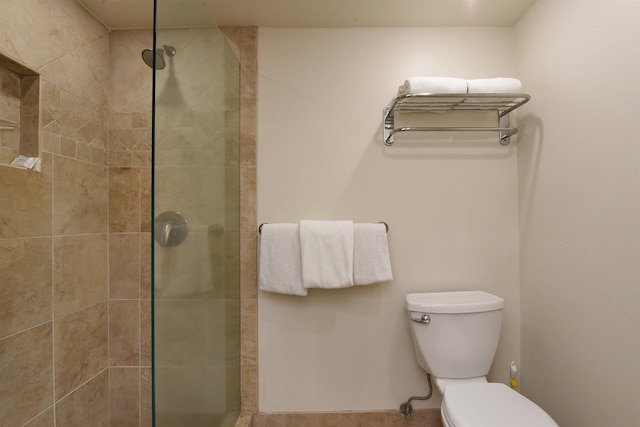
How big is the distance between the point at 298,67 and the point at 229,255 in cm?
97

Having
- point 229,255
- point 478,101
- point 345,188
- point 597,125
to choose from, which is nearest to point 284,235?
point 229,255

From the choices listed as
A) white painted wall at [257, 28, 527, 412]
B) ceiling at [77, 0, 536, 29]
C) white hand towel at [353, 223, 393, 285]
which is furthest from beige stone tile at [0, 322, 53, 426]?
ceiling at [77, 0, 536, 29]

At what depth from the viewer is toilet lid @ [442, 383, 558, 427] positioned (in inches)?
38.6

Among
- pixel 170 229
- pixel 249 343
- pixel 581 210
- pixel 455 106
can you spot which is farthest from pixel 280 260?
pixel 581 210

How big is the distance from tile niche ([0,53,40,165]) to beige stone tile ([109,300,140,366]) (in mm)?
773

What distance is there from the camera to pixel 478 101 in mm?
1404

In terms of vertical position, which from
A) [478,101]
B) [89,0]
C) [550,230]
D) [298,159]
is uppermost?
[89,0]

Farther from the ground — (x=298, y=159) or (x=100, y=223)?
(x=298, y=159)

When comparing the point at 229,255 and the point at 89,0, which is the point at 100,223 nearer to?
the point at 229,255

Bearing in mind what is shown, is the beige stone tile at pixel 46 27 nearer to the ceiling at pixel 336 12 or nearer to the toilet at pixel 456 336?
A: the ceiling at pixel 336 12

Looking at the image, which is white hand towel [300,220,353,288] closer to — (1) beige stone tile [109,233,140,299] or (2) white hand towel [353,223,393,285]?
(2) white hand towel [353,223,393,285]

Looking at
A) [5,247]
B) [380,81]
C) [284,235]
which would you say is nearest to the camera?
[5,247]

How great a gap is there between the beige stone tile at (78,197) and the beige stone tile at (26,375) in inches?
16.0

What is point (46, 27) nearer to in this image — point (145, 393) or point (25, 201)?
point (25, 201)
